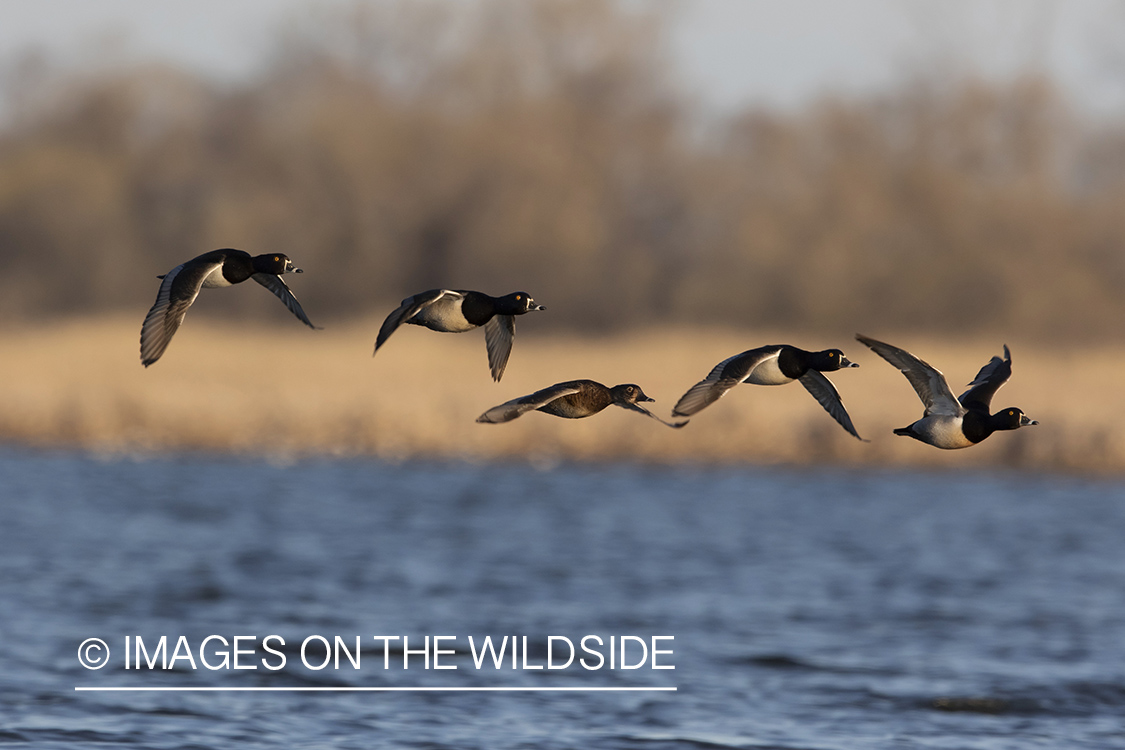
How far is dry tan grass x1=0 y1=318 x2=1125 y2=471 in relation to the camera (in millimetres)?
28469

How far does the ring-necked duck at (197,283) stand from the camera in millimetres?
4992

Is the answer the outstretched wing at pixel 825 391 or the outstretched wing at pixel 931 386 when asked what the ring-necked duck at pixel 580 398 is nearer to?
the outstretched wing at pixel 825 391

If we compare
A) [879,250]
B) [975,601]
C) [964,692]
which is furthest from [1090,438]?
[879,250]

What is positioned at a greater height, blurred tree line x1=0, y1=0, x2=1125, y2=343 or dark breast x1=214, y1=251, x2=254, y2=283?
blurred tree line x1=0, y1=0, x2=1125, y2=343

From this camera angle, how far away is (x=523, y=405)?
513cm

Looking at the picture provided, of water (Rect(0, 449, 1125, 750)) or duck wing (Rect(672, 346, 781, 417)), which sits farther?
water (Rect(0, 449, 1125, 750))

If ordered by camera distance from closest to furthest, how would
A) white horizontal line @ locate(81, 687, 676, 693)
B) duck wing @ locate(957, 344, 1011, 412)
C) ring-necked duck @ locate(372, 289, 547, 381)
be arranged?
ring-necked duck @ locate(372, 289, 547, 381) → duck wing @ locate(957, 344, 1011, 412) → white horizontal line @ locate(81, 687, 676, 693)

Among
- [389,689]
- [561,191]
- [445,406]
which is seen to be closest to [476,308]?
[389,689]

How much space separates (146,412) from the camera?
1149 inches

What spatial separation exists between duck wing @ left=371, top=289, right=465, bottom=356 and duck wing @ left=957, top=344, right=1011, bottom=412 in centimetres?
208

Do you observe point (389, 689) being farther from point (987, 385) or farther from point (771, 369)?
point (771, 369)

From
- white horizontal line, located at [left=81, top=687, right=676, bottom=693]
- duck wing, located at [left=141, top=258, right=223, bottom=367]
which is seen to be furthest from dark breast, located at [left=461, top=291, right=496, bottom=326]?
white horizontal line, located at [left=81, top=687, right=676, bottom=693]

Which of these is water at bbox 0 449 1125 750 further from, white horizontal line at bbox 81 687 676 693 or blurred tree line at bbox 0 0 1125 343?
blurred tree line at bbox 0 0 1125 343

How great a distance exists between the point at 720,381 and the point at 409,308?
43.4 inches
